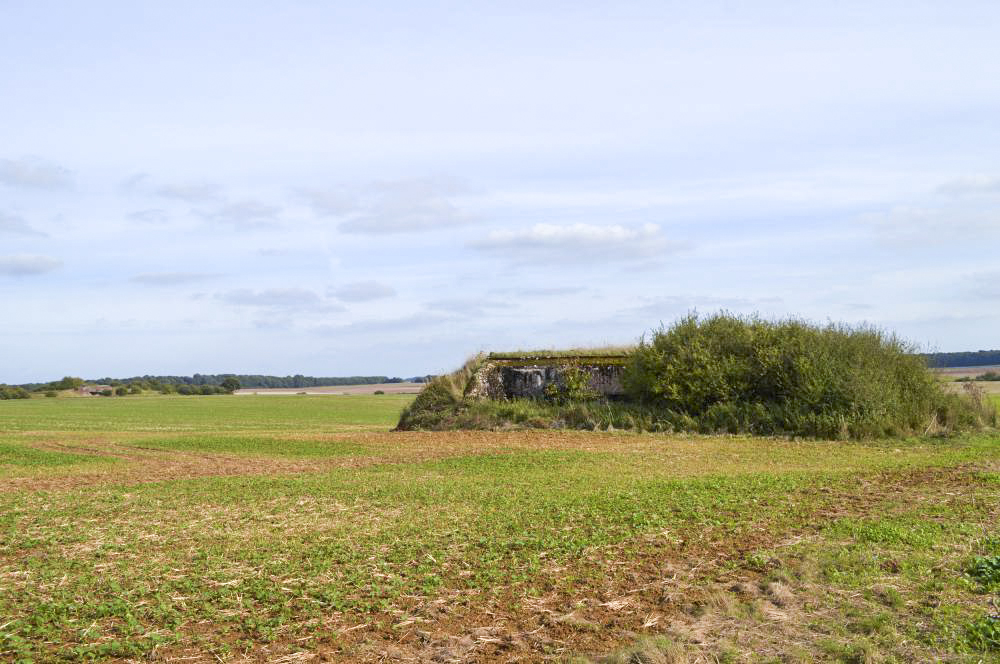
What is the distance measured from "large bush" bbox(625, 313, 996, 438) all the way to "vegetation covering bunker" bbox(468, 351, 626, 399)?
4.76 feet

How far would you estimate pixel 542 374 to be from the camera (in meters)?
30.2

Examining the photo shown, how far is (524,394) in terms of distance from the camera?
30.4 metres

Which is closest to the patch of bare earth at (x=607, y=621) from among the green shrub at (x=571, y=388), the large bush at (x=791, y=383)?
the large bush at (x=791, y=383)

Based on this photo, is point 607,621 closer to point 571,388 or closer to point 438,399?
point 571,388

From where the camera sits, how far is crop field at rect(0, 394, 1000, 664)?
6.36 meters

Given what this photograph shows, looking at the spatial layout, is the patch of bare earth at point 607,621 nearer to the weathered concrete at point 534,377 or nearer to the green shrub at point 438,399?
the weathered concrete at point 534,377

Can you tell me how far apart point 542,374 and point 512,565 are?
2166 centimetres

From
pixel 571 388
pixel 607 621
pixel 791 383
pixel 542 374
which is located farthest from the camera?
pixel 542 374

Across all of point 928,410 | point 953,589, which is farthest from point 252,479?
point 928,410

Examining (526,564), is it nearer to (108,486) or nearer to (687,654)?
(687,654)

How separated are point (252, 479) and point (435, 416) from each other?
13.6m

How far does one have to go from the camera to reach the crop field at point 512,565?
636 cm

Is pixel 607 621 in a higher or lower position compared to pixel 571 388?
lower

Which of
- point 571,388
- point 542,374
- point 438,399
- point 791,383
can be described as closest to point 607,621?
point 791,383
